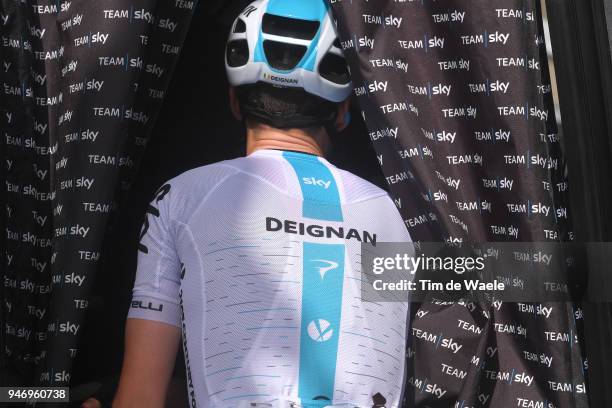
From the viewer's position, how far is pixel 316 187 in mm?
2463

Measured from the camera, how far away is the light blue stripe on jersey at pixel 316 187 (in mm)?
2416

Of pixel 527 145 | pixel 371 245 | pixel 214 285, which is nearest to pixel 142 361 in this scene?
pixel 214 285

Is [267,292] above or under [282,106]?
under

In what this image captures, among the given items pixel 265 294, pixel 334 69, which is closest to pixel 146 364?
pixel 265 294

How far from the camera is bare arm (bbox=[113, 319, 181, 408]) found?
7.50 feet

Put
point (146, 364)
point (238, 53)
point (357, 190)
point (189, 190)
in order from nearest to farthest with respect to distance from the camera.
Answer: point (146, 364), point (189, 190), point (357, 190), point (238, 53)

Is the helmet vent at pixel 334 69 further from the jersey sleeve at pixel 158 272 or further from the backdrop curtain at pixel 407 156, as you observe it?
the jersey sleeve at pixel 158 272

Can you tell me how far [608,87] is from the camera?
248cm

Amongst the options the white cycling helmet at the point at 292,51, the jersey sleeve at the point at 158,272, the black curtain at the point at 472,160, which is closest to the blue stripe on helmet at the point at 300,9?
the white cycling helmet at the point at 292,51

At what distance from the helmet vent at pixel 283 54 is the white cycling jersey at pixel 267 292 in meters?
0.31

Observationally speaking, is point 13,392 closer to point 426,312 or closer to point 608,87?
point 426,312

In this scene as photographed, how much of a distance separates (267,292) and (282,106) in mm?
582

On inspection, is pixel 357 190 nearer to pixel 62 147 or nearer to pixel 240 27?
pixel 240 27

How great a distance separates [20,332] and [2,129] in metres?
0.54
